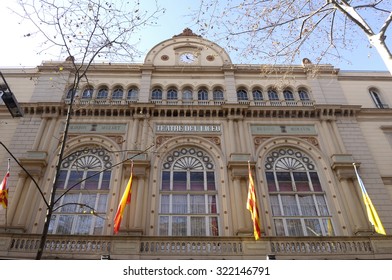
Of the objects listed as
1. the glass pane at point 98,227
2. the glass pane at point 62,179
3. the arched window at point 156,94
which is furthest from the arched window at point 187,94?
the glass pane at point 98,227

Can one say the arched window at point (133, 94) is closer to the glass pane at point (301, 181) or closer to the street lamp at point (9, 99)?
the glass pane at point (301, 181)

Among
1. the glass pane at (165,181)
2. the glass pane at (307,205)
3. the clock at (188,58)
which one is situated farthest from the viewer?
the clock at (188,58)

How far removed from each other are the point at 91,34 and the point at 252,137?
12.4 meters

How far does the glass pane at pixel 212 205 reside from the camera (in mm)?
18345

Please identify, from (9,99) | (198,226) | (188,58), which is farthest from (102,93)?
(9,99)

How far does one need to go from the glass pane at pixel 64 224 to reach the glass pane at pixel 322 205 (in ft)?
45.9

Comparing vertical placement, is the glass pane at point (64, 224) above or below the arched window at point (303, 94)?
below

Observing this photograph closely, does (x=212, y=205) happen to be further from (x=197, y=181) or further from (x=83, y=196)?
(x=83, y=196)

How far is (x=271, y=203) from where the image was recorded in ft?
61.4

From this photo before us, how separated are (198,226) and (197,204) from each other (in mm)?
1357

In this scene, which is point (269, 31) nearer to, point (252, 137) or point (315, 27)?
point (315, 27)

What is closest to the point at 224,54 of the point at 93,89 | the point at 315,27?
the point at 93,89

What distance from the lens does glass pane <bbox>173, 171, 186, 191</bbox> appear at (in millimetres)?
19344

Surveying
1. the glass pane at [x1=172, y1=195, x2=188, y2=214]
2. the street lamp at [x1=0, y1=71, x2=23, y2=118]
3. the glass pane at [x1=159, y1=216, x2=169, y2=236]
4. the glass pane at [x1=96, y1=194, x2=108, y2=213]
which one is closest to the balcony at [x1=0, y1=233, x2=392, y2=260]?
the glass pane at [x1=159, y1=216, x2=169, y2=236]
